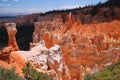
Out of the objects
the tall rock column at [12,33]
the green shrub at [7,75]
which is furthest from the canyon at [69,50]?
the green shrub at [7,75]

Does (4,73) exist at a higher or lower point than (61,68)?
higher

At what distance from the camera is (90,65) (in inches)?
1389

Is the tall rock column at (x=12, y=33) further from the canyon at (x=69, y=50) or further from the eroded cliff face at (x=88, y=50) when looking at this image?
the eroded cliff face at (x=88, y=50)

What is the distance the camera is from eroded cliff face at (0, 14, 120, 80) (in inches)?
1038

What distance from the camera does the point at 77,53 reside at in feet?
123

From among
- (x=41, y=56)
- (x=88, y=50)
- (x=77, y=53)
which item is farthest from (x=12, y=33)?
(x=88, y=50)

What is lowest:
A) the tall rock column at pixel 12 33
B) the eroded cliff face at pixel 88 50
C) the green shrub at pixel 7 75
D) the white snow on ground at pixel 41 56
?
the eroded cliff face at pixel 88 50

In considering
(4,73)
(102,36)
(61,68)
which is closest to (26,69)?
(4,73)

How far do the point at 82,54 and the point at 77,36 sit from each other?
14.5 ft

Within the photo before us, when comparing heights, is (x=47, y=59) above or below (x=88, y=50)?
above

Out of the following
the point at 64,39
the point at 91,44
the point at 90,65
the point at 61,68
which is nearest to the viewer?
the point at 61,68

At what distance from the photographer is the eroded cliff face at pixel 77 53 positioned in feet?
86.5

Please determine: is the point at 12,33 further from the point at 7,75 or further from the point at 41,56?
the point at 7,75

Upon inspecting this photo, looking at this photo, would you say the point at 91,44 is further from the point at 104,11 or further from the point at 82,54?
the point at 104,11
